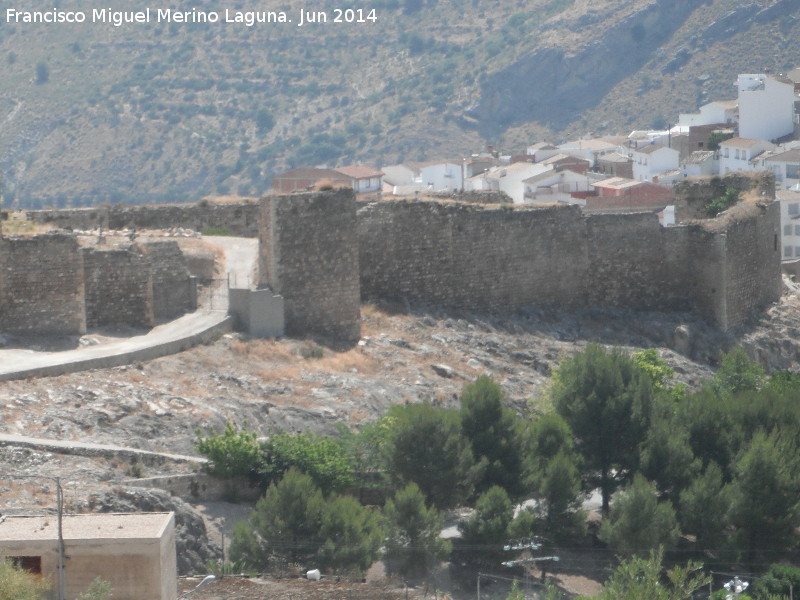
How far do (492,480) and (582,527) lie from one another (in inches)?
60.1

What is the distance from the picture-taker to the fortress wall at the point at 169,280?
115 ft

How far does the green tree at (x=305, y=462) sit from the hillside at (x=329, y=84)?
65741mm

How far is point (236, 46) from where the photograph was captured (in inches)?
4471

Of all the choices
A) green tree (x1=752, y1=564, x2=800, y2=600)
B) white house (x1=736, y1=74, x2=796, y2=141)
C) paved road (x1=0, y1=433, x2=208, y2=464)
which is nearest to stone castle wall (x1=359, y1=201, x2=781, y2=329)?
paved road (x1=0, y1=433, x2=208, y2=464)

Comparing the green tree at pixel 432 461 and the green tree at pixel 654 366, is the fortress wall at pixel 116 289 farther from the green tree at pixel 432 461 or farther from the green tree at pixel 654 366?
the green tree at pixel 654 366

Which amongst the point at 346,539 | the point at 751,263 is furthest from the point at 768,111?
the point at 346,539

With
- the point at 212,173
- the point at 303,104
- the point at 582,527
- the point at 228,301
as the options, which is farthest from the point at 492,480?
the point at 303,104

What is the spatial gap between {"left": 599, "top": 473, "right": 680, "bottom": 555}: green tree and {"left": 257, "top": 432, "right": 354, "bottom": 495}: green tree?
3.99m

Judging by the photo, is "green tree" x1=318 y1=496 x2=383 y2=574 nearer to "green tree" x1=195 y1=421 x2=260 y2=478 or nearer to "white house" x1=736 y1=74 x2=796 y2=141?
"green tree" x1=195 y1=421 x2=260 y2=478

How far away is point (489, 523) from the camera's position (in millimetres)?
29672

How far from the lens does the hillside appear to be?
10019 cm

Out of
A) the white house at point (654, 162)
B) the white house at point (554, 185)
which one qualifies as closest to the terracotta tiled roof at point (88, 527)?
the white house at point (554, 185)

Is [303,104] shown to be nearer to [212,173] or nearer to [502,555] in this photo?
[212,173]

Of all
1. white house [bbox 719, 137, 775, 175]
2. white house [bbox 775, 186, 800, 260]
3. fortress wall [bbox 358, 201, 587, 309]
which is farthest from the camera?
white house [bbox 719, 137, 775, 175]
